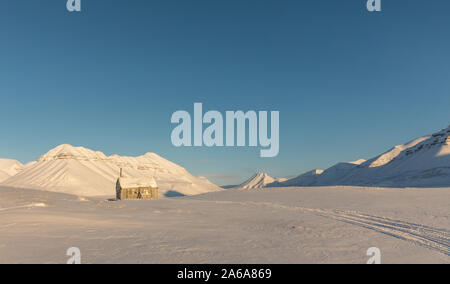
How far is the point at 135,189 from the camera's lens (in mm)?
61625

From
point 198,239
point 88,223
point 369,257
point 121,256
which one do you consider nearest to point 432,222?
point 369,257

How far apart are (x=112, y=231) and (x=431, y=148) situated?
7764 inches

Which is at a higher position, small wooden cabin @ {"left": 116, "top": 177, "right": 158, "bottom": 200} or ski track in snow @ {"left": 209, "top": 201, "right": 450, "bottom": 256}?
ski track in snow @ {"left": 209, "top": 201, "right": 450, "bottom": 256}

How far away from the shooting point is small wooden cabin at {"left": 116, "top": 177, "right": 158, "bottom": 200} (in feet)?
199

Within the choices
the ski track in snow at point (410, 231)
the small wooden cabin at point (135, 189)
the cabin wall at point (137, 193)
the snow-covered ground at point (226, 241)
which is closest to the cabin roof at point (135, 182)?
the small wooden cabin at point (135, 189)

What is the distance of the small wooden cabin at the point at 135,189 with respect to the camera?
2383 inches

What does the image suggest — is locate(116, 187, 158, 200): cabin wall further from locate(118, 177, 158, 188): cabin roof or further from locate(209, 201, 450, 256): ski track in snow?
locate(209, 201, 450, 256): ski track in snow

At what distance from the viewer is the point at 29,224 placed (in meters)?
14.3

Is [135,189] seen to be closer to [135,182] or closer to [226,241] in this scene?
[135,182]

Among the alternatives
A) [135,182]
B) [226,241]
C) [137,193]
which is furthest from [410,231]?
[135,182]

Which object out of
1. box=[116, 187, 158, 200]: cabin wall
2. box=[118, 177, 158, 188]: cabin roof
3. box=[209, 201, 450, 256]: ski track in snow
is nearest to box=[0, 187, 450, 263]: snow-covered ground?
box=[209, 201, 450, 256]: ski track in snow

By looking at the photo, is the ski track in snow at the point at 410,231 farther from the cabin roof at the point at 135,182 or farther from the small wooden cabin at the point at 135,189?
the cabin roof at the point at 135,182

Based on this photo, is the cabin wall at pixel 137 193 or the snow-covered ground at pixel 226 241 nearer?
the snow-covered ground at pixel 226 241
